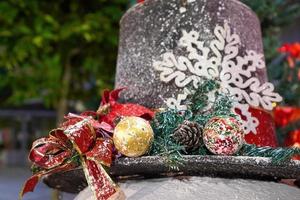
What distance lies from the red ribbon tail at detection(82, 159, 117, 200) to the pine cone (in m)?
0.15

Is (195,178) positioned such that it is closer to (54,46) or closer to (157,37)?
(157,37)

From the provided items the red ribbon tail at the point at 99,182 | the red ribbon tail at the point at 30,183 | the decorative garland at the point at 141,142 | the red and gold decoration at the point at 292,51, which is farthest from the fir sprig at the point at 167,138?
the red and gold decoration at the point at 292,51

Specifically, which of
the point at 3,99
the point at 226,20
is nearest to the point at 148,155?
the point at 226,20

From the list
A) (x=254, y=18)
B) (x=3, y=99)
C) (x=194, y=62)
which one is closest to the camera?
(x=194, y=62)

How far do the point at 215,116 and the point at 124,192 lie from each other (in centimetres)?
23

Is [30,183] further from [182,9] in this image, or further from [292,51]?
[292,51]

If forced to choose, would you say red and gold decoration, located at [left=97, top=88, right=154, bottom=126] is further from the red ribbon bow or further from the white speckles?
the white speckles

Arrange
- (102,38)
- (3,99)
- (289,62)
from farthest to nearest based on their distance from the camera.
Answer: (3,99) → (102,38) → (289,62)

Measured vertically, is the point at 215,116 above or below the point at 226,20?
below

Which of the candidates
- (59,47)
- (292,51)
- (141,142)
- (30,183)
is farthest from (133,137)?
(59,47)

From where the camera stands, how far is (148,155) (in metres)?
1.06

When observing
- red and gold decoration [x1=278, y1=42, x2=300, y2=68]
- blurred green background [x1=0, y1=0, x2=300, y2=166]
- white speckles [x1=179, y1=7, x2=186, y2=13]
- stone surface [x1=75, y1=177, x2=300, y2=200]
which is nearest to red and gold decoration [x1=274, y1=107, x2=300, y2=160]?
red and gold decoration [x1=278, y1=42, x2=300, y2=68]

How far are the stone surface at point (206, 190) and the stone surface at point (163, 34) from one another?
0.90 ft

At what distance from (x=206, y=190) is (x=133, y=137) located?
169 millimetres
